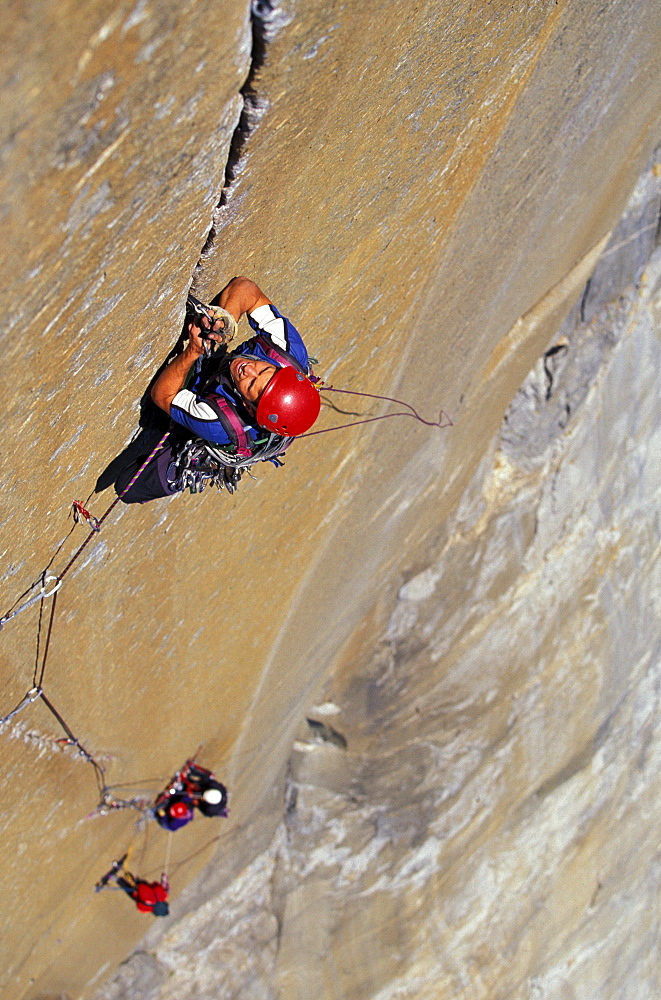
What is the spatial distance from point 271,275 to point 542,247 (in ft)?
10.3

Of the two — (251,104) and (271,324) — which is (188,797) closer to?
(271,324)

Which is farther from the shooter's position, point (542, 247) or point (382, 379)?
point (542, 247)

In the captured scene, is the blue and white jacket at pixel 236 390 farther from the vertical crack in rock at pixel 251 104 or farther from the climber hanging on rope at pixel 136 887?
the climber hanging on rope at pixel 136 887

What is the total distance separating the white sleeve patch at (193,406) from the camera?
329 centimetres

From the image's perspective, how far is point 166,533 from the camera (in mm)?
4047

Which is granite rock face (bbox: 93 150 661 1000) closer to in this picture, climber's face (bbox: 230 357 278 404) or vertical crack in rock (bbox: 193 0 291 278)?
climber's face (bbox: 230 357 278 404)

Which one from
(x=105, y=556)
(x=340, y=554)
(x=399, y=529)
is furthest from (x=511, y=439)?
(x=105, y=556)

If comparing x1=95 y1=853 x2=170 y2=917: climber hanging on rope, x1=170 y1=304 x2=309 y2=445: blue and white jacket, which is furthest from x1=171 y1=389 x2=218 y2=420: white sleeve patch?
x1=95 y1=853 x2=170 y2=917: climber hanging on rope

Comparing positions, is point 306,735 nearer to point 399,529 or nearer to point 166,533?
point 399,529

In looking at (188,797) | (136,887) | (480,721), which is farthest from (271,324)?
(480,721)

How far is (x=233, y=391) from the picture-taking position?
11.0ft

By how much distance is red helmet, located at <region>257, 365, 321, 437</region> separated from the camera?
125 inches

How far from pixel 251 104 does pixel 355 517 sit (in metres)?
3.31

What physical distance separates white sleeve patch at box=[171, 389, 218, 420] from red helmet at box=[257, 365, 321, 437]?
9.0 inches
